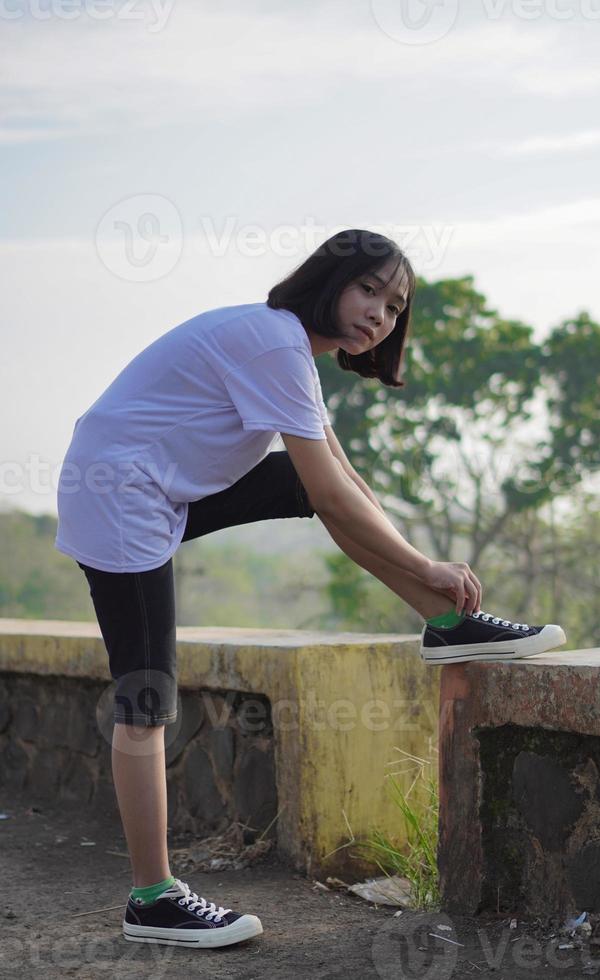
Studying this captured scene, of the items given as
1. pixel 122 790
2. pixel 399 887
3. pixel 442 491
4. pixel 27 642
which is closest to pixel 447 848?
pixel 399 887

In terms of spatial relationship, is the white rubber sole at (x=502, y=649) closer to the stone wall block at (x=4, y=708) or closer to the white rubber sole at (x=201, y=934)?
the white rubber sole at (x=201, y=934)

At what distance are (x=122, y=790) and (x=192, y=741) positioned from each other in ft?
3.69

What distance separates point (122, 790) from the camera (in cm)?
235

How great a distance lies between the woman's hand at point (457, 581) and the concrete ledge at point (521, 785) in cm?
15

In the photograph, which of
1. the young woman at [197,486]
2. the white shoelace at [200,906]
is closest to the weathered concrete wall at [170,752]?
the white shoelace at [200,906]

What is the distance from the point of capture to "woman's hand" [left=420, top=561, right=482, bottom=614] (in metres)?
2.33

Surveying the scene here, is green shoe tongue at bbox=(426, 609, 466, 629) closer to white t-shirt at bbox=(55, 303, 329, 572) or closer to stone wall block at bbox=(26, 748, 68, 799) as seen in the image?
white t-shirt at bbox=(55, 303, 329, 572)

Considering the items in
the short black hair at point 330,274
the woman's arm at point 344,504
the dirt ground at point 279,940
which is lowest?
the dirt ground at point 279,940

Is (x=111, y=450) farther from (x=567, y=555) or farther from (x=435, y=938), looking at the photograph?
(x=567, y=555)

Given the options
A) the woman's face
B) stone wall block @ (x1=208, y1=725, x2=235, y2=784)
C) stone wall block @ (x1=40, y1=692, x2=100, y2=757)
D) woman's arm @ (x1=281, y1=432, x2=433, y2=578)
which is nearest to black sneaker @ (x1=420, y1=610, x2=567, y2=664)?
woman's arm @ (x1=281, y1=432, x2=433, y2=578)

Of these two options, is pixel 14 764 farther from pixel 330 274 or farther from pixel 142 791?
pixel 330 274

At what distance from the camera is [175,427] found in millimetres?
2326

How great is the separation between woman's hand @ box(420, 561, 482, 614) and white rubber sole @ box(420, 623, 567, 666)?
3.5 inches

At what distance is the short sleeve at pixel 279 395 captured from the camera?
7.32ft
